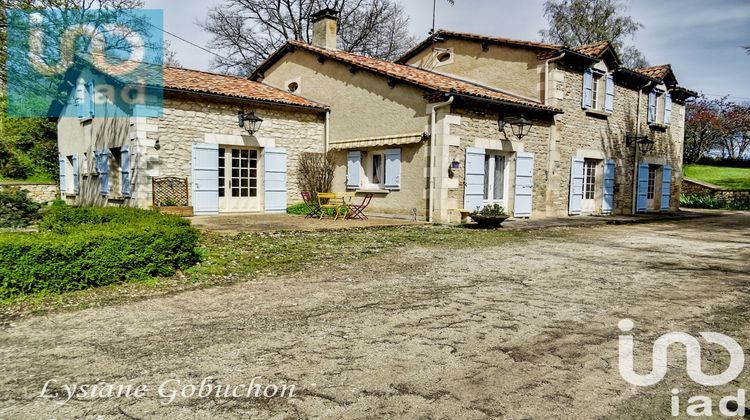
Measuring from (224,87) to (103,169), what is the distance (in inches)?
170

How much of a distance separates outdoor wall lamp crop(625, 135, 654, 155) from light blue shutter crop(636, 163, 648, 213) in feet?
1.72

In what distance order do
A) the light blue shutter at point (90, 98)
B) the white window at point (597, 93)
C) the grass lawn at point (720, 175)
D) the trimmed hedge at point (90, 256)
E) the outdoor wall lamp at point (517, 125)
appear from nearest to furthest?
the trimmed hedge at point (90, 256)
the outdoor wall lamp at point (517, 125)
the light blue shutter at point (90, 98)
the white window at point (597, 93)
the grass lawn at point (720, 175)

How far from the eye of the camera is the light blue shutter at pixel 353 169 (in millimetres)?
13227

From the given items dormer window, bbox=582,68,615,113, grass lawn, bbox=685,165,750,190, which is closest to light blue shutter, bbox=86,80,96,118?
dormer window, bbox=582,68,615,113

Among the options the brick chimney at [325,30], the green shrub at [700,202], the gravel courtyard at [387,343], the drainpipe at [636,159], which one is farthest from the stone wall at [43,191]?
the green shrub at [700,202]

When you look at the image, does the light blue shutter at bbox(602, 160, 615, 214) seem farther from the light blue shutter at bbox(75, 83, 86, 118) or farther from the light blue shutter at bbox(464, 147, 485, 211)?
the light blue shutter at bbox(75, 83, 86, 118)

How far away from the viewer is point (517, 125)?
41.4 ft

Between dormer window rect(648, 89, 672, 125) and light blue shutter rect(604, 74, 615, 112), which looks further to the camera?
dormer window rect(648, 89, 672, 125)

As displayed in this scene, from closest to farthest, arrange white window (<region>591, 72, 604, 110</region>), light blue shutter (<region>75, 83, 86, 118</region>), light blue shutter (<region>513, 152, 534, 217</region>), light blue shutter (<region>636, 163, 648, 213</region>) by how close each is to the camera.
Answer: light blue shutter (<region>513, 152, 534, 217</region>) < white window (<region>591, 72, 604, 110</region>) < light blue shutter (<region>75, 83, 86, 118</region>) < light blue shutter (<region>636, 163, 648, 213</region>)

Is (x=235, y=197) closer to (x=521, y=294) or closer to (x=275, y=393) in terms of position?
(x=521, y=294)

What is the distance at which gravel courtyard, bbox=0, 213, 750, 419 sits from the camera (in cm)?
250

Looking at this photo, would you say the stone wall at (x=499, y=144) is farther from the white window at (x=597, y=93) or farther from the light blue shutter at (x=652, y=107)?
the light blue shutter at (x=652, y=107)

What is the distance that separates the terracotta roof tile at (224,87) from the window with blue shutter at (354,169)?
1.92 meters

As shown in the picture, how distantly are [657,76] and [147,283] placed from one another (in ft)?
58.5
